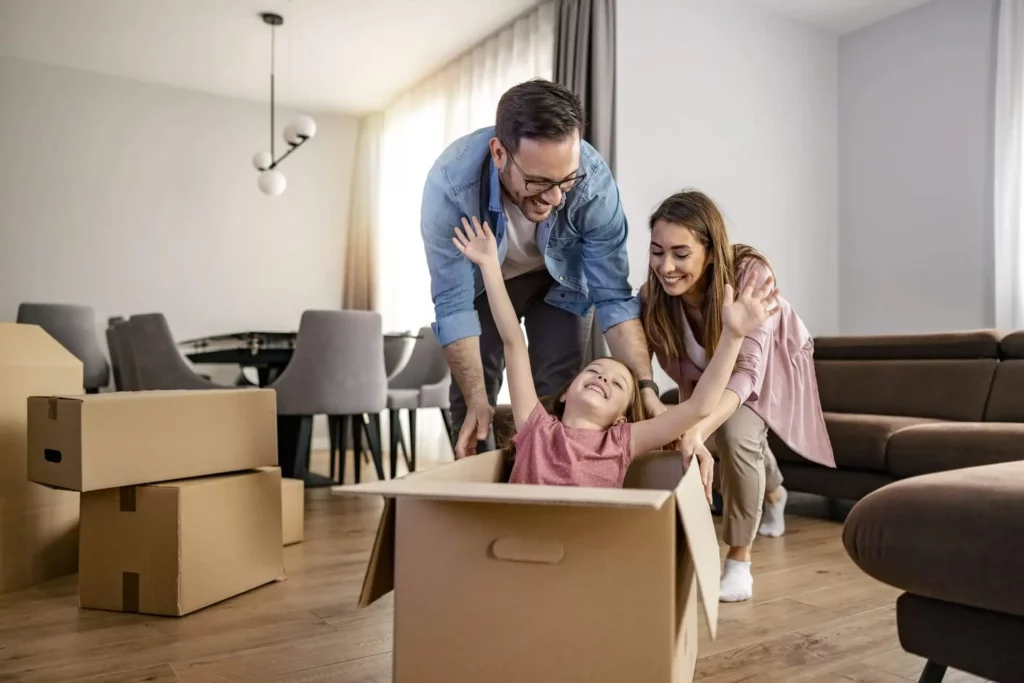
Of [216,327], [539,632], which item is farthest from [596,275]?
[216,327]

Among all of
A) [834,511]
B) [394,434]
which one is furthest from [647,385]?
[394,434]

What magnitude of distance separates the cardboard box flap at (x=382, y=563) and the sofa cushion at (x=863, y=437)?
6.85ft

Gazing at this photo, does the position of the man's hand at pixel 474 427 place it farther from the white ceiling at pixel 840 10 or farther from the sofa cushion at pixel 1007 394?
the white ceiling at pixel 840 10

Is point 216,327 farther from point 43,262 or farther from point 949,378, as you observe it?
point 949,378

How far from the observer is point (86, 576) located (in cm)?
189

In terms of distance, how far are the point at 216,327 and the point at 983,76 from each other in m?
5.23

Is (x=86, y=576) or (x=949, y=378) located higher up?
(x=949, y=378)

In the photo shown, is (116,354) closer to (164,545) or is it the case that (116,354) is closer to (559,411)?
(164,545)

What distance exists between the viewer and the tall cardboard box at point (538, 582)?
90 centimetres

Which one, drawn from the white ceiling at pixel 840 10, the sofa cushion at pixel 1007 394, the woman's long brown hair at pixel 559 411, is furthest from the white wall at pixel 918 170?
the woman's long brown hair at pixel 559 411

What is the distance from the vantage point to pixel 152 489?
183 cm

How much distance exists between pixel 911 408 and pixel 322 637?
8.30ft

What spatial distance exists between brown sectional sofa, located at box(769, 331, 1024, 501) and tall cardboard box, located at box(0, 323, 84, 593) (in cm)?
244

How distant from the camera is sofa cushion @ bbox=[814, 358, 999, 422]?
303 centimetres
